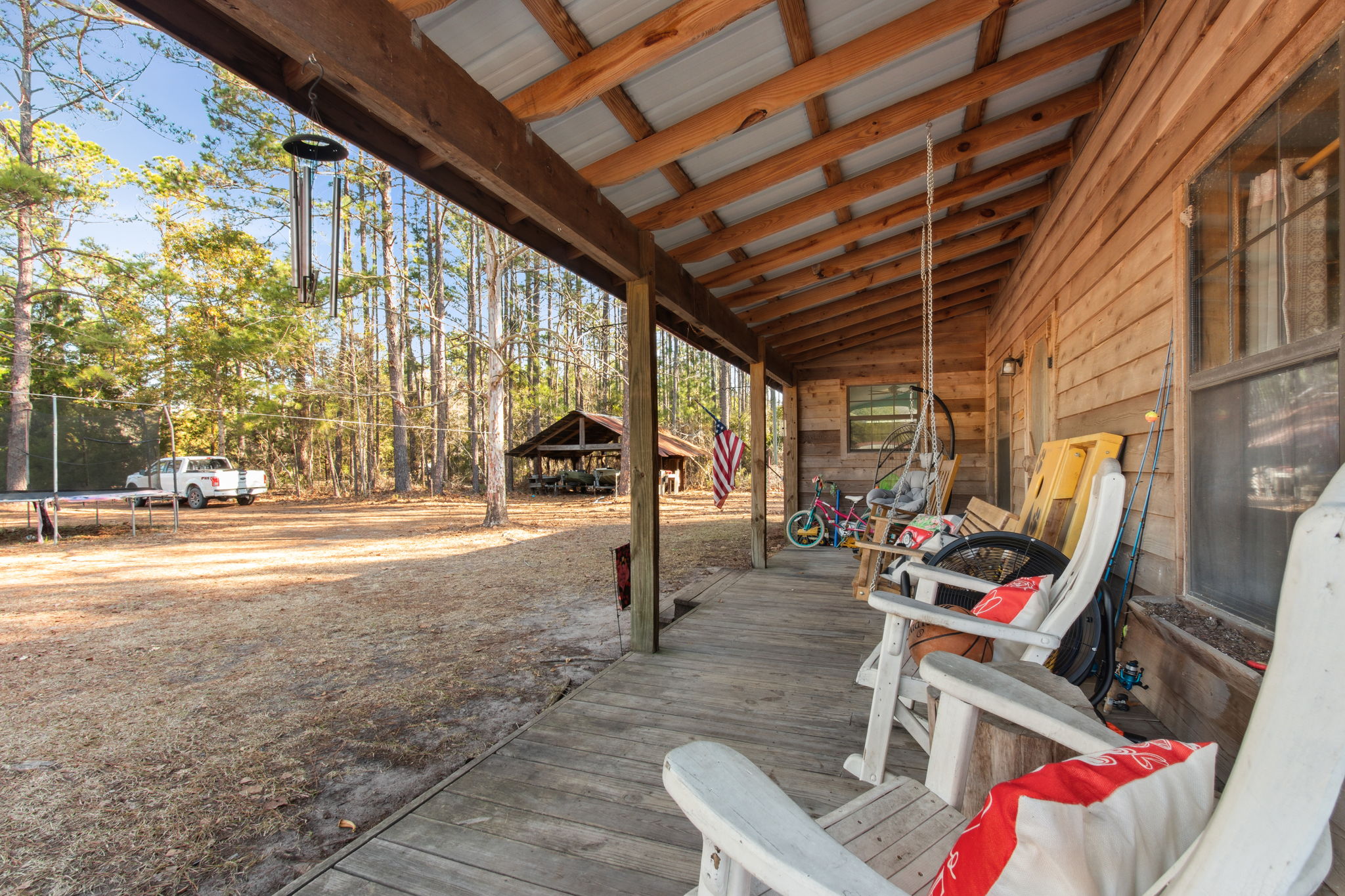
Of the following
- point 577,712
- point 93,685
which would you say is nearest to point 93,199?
point 93,685

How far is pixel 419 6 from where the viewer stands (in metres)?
1.72

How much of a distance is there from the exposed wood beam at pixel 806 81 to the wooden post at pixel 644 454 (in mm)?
857

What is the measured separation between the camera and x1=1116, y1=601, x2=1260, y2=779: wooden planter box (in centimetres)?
143

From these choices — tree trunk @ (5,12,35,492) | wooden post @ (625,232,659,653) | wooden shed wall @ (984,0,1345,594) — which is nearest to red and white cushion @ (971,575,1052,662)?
wooden shed wall @ (984,0,1345,594)

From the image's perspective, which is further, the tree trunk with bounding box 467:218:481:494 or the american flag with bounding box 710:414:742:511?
the tree trunk with bounding box 467:218:481:494

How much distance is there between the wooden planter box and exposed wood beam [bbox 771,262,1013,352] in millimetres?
4512

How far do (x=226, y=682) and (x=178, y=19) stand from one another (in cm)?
351

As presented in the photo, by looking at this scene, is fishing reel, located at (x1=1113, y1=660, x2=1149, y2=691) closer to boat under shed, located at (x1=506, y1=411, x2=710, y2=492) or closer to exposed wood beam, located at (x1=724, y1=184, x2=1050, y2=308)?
exposed wood beam, located at (x1=724, y1=184, x2=1050, y2=308)

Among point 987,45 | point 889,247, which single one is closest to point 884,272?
point 889,247

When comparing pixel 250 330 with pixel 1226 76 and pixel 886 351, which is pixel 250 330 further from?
pixel 1226 76

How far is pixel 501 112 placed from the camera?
7.29 ft

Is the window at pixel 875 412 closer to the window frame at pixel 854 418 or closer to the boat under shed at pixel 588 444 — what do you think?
the window frame at pixel 854 418

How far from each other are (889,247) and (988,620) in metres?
3.74

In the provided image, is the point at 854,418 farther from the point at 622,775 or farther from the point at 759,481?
the point at 622,775
